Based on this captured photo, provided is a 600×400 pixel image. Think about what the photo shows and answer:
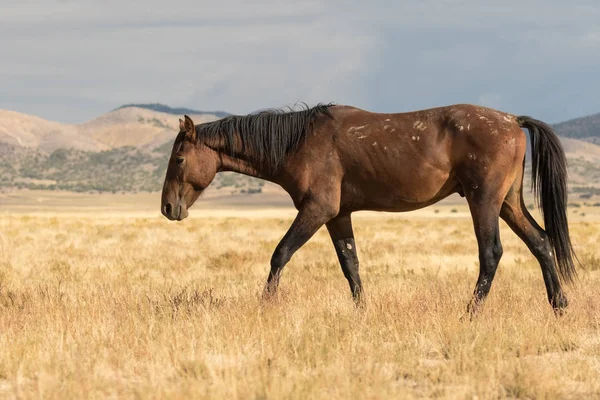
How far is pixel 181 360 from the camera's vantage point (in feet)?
21.0

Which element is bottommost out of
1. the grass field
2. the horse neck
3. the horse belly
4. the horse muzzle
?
the grass field

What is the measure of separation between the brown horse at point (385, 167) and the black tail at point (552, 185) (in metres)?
0.01

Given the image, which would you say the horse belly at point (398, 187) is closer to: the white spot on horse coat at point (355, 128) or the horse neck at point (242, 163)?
the white spot on horse coat at point (355, 128)

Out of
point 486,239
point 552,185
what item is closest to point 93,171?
point 552,185

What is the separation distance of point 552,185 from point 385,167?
198 centimetres

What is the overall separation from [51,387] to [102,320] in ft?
9.01

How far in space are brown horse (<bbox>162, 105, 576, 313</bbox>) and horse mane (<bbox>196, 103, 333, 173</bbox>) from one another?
0.04 ft

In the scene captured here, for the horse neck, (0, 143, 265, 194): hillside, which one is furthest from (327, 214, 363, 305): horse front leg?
(0, 143, 265, 194): hillside

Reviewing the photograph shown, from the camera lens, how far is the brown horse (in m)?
8.77

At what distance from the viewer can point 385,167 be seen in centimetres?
892

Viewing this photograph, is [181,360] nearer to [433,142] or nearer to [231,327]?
[231,327]

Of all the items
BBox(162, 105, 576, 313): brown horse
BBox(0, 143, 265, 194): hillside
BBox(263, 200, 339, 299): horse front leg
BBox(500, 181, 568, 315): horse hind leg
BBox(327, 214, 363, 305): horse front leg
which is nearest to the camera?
BBox(263, 200, 339, 299): horse front leg

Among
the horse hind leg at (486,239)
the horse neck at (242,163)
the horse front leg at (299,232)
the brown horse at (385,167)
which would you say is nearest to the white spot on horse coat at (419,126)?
the brown horse at (385,167)

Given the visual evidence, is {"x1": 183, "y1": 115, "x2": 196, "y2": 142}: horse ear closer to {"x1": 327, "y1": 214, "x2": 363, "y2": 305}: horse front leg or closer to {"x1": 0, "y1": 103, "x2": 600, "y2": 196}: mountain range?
{"x1": 327, "y1": 214, "x2": 363, "y2": 305}: horse front leg
